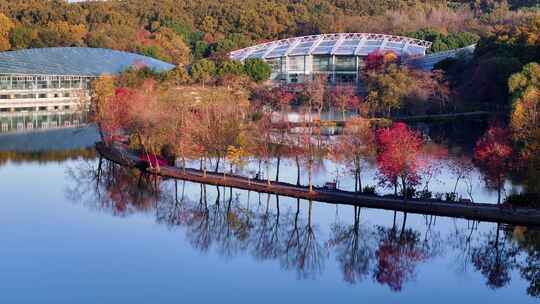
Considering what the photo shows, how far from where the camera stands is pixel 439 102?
36.1 metres

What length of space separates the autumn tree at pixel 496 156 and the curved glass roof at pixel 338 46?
2591 centimetres

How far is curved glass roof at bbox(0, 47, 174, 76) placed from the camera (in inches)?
1704

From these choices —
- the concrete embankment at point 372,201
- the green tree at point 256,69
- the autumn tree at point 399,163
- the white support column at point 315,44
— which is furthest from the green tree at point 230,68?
the autumn tree at point 399,163

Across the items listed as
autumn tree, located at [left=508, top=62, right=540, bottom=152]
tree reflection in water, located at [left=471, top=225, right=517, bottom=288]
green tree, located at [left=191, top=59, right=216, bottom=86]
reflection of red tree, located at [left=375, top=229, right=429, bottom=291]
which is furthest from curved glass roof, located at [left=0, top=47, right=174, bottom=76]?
tree reflection in water, located at [left=471, top=225, right=517, bottom=288]

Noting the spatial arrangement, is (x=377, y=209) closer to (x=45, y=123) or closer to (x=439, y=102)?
(x=439, y=102)

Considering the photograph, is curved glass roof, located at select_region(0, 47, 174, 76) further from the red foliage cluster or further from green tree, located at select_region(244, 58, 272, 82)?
the red foliage cluster

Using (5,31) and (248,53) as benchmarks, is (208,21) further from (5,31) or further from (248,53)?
(248,53)

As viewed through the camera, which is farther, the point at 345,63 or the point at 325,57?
the point at 325,57

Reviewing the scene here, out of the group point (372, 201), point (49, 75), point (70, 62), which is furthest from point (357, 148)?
point (70, 62)

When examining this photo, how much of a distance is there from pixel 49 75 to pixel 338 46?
53.8ft

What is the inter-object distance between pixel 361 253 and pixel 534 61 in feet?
68.9

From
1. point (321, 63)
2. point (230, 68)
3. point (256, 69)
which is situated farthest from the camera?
point (321, 63)

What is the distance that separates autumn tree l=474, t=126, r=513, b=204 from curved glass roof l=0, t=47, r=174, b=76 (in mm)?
27458

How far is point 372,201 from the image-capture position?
1900cm
